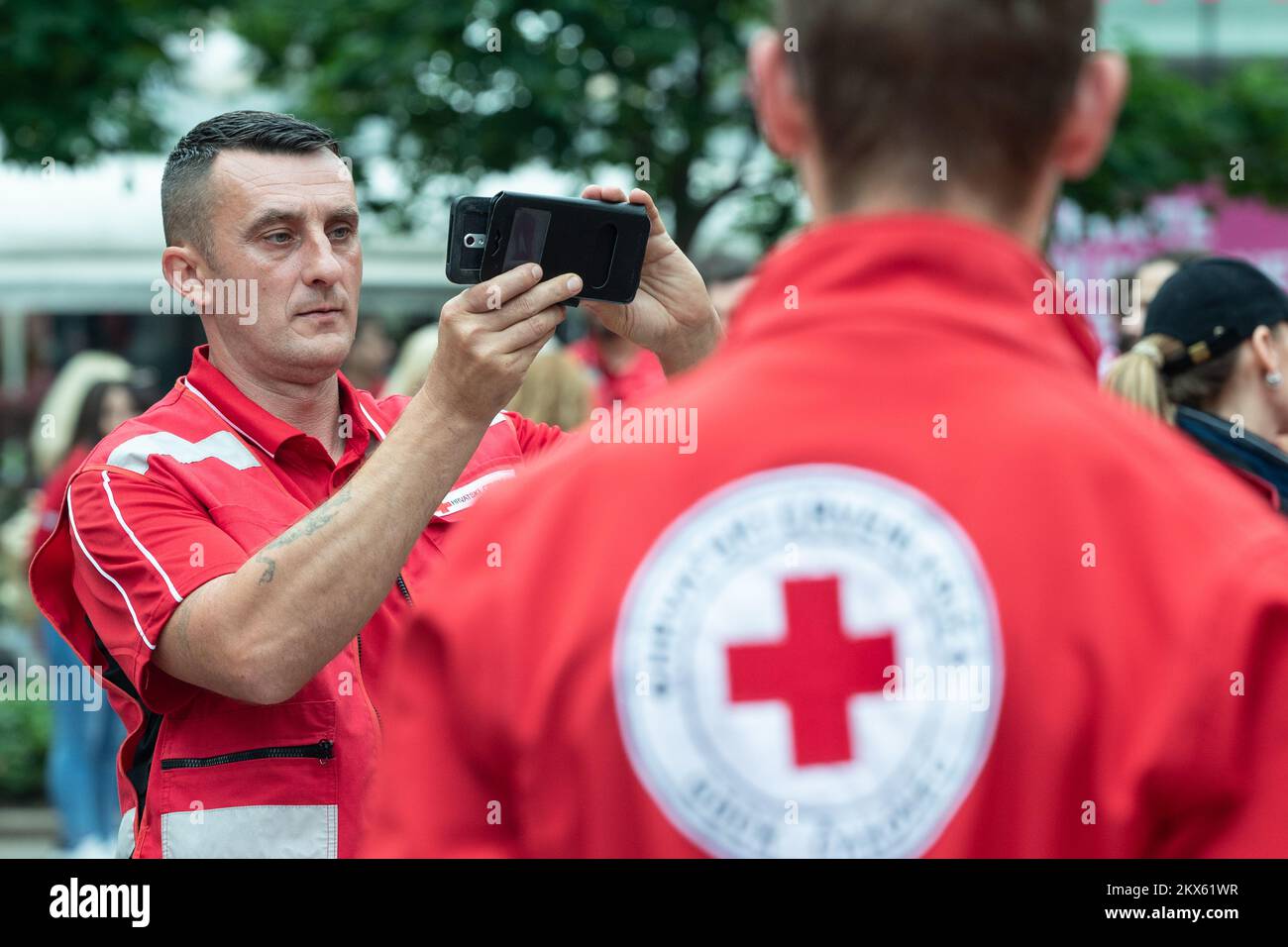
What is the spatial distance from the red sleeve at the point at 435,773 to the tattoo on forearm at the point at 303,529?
3.39 feet

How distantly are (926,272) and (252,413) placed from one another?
1703 mm

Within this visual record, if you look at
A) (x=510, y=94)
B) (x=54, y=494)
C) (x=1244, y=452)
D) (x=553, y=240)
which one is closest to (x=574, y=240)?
(x=553, y=240)

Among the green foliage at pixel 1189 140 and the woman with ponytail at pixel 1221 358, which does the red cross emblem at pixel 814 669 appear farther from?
the green foliage at pixel 1189 140

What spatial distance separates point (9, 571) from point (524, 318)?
6.86 metres

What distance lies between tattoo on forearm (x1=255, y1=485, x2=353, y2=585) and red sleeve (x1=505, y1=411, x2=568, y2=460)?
72 centimetres

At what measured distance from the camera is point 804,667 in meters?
1.21

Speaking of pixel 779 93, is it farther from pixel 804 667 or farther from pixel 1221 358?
pixel 1221 358

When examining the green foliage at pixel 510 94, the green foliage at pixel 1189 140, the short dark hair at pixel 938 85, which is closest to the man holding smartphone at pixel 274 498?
the short dark hair at pixel 938 85

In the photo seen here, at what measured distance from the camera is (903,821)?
1207 millimetres

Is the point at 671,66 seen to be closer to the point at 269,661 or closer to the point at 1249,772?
the point at 269,661

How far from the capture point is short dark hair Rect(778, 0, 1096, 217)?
3.95ft
